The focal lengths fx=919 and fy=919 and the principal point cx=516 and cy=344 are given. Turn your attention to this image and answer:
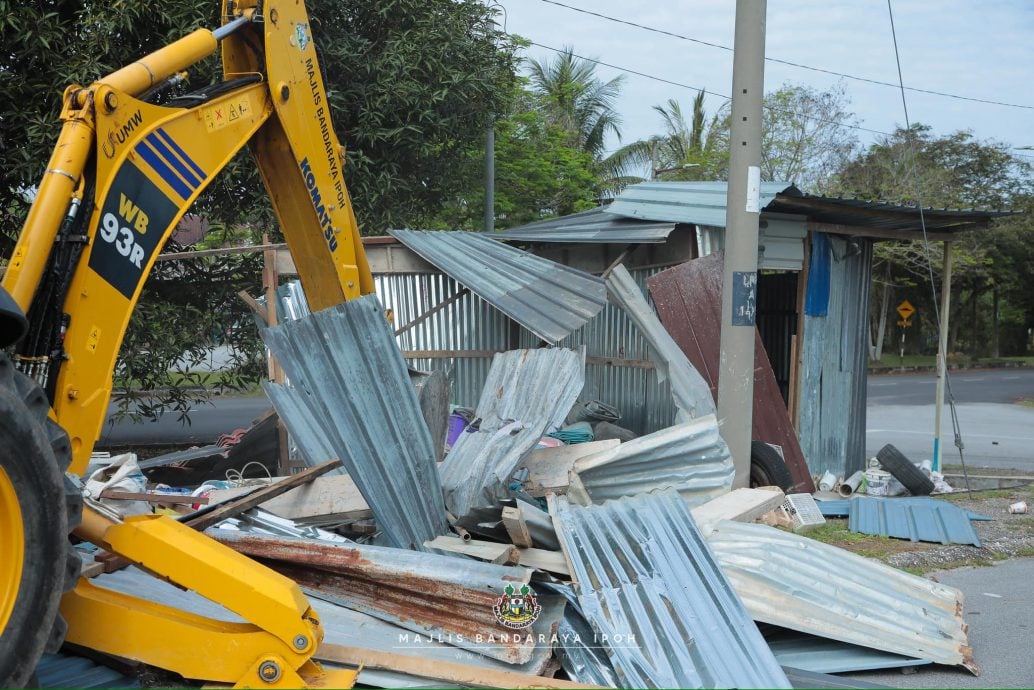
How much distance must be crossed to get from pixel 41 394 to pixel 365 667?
1.87 m

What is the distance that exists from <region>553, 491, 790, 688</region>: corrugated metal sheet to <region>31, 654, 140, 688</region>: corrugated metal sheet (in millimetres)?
2226

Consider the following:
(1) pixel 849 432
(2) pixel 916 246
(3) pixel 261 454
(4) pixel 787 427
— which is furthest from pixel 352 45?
(2) pixel 916 246

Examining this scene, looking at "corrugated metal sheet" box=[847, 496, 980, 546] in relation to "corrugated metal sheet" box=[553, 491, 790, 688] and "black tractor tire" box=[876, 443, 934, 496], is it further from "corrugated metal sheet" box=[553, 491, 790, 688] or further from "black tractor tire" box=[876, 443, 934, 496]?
"corrugated metal sheet" box=[553, 491, 790, 688]

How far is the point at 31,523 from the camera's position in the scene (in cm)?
338

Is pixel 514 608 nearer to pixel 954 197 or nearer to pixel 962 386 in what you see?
pixel 962 386

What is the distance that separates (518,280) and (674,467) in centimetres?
337

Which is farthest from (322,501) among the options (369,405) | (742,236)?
(742,236)

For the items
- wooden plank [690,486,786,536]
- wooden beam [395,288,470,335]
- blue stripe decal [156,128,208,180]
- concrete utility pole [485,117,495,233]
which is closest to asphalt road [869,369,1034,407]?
concrete utility pole [485,117,495,233]

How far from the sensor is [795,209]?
32.7 feet

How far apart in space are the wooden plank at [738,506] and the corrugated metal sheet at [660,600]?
2.16ft

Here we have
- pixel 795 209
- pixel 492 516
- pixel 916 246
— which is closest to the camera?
pixel 492 516

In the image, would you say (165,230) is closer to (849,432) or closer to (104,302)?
(104,302)

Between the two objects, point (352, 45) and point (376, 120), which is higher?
point (352, 45)

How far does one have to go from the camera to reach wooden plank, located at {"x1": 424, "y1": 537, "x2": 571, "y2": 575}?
5117mm
